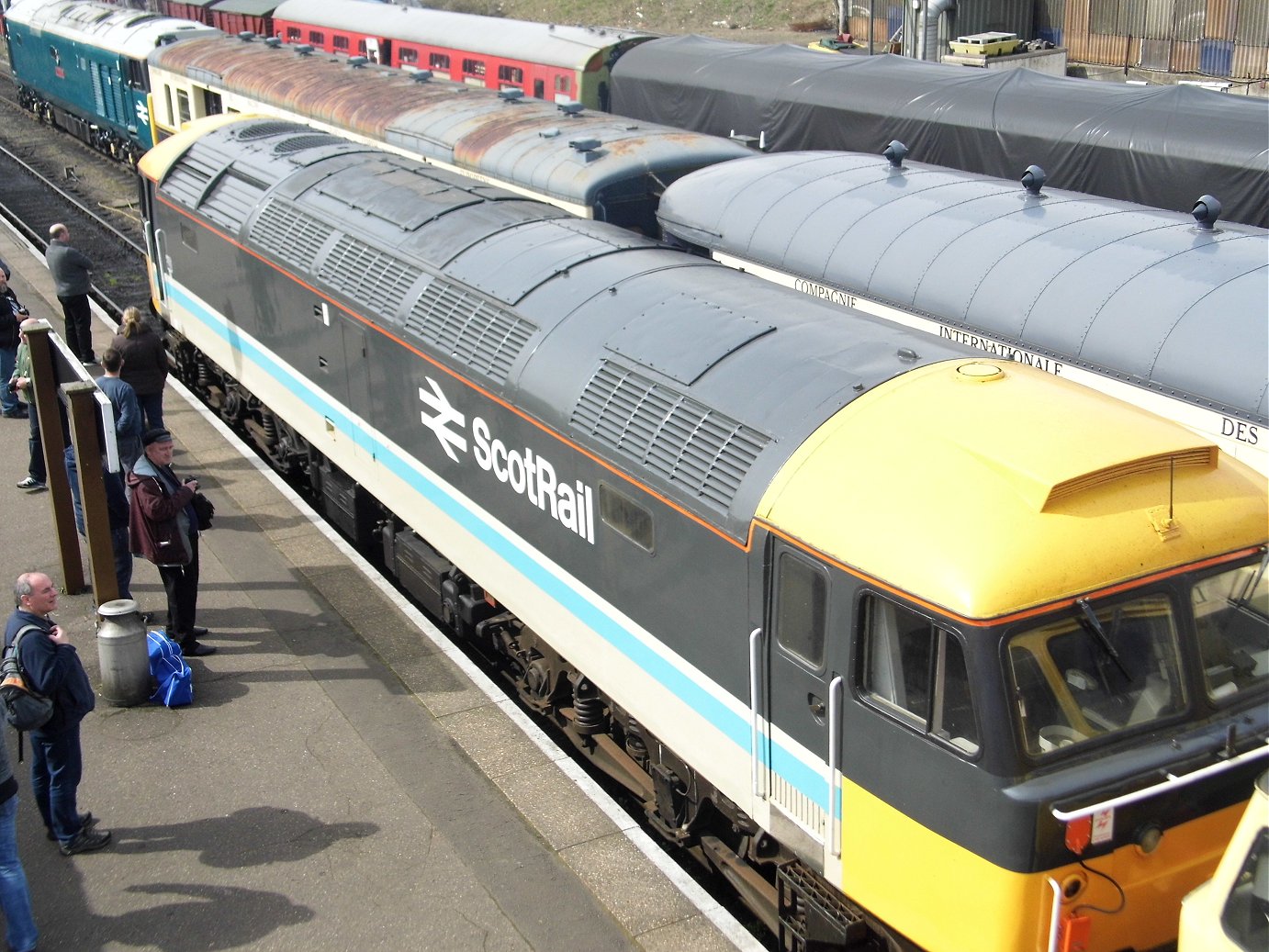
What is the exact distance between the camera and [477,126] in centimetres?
1596

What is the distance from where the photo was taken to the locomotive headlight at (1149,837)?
483cm

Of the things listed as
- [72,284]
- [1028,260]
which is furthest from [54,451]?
[1028,260]

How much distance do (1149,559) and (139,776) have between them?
233 inches

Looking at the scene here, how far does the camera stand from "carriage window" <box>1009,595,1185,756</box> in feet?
15.4

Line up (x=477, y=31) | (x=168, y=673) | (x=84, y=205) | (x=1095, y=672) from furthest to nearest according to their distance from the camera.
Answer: (x=84, y=205) → (x=477, y=31) → (x=168, y=673) → (x=1095, y=672)

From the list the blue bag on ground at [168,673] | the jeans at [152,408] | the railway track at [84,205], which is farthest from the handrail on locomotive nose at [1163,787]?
the jeans at [152,408]

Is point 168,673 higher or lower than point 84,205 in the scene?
lower

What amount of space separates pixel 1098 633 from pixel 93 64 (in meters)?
31.4

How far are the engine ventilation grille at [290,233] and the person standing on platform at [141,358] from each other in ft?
4.73

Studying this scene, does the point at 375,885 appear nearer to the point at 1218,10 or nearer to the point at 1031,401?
the point at 1031,401

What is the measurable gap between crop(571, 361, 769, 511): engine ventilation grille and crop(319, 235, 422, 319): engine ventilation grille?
2.81 metres

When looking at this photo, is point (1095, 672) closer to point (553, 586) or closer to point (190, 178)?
point (553, 586)

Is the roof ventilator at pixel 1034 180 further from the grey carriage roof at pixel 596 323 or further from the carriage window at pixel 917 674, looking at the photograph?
the carriage window at pixel 917 674

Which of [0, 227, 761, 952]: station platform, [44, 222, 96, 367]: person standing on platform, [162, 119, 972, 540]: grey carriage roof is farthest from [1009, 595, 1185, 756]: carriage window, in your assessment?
[44, 222, 96, 367]: person standing on platform
